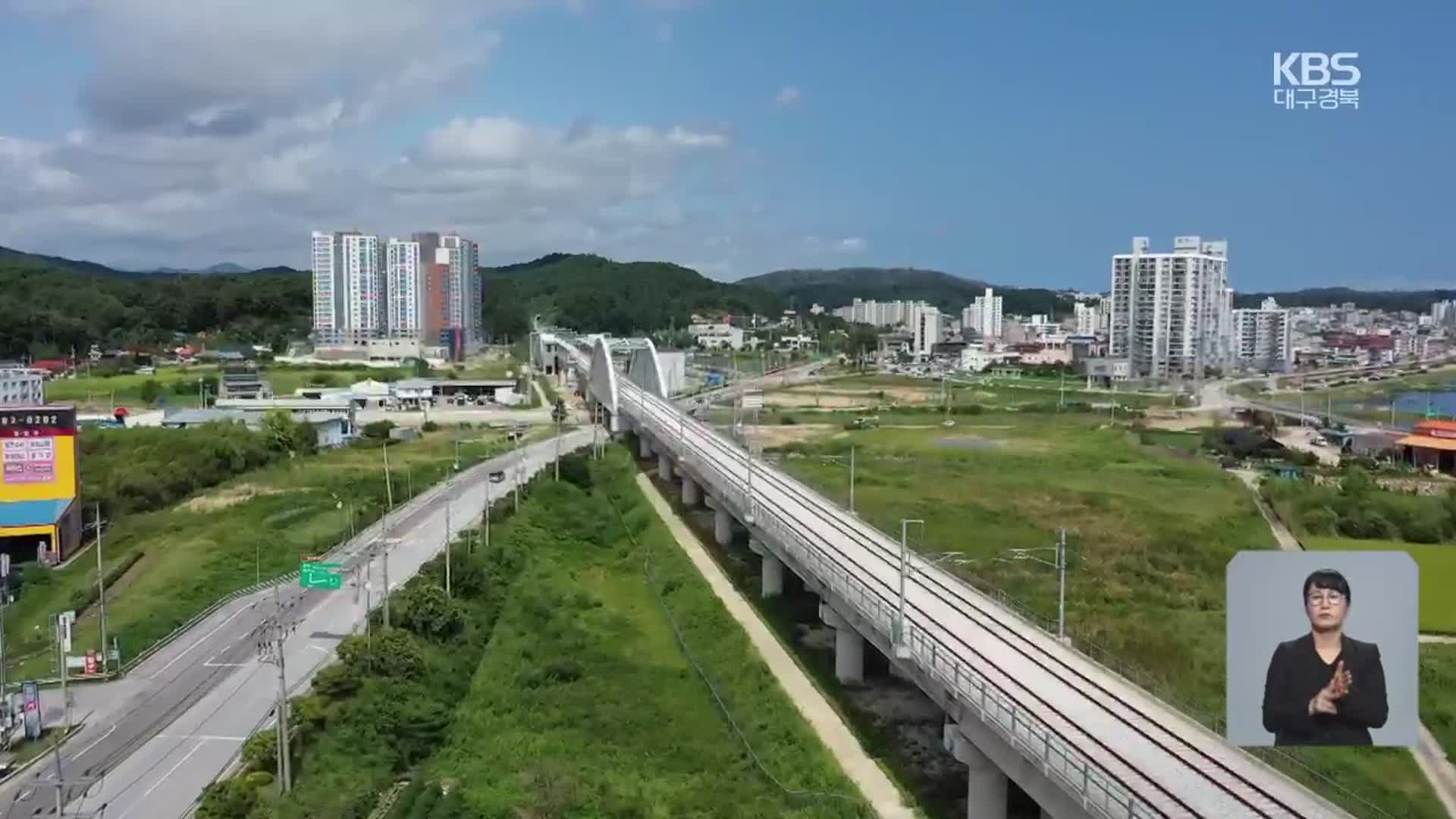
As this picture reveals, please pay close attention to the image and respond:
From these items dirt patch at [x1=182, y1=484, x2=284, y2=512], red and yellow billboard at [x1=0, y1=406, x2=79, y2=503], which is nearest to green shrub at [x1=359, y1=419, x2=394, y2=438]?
dirt patch at [x1=182, y1=484, x2=284, y2=512]

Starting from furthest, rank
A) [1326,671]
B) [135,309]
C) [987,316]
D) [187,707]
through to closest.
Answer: [987,316], [135,309], [187,707], [1326,671]

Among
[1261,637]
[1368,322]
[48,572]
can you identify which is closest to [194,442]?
[48,572]

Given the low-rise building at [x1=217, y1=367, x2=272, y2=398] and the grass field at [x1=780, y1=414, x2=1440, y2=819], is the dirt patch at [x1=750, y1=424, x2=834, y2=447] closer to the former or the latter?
the grass field at [x1=780, y1=414, x2=1440, y2=819]

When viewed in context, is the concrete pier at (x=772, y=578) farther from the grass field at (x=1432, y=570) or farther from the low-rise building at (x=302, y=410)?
the low-rise building at (x=302, y=410)

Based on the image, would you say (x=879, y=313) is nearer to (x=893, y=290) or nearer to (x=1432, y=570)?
(x=893, y=290)

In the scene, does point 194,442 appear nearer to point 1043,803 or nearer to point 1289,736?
point 1043,803

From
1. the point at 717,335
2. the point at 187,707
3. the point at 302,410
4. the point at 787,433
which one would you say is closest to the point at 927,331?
the point at 717,335
